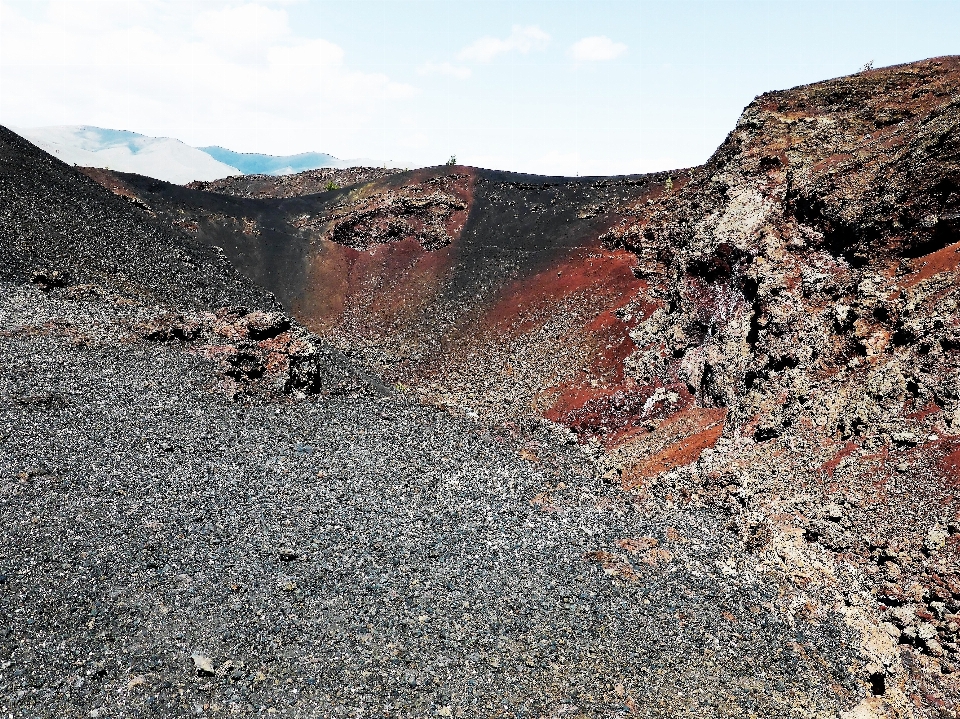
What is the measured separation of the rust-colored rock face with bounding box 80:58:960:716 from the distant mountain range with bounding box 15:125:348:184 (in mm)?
50299

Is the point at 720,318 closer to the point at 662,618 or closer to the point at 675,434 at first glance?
the point at 675,434

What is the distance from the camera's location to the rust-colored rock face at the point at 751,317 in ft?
40.7

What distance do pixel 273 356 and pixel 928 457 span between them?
59.2 feet

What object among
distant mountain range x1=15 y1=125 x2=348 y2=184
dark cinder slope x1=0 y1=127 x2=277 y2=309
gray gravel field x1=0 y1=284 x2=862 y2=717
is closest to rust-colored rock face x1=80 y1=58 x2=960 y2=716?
gray gravel field x1=0 y1=284 x2=862 y2=717

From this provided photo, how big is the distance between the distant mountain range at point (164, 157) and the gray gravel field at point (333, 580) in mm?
65458

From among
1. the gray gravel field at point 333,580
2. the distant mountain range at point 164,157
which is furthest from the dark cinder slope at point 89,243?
the distant mountain range at point 164,157

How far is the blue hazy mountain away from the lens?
85.4 metres

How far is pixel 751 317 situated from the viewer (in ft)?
61.5

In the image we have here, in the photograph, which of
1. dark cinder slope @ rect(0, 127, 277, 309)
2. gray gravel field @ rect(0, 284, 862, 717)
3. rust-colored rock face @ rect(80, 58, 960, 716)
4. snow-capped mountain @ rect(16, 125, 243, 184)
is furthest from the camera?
snow-capped mountain @ rect(16, 125, 243, 184)

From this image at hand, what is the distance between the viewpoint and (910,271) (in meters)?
15.8

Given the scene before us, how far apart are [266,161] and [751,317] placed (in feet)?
279

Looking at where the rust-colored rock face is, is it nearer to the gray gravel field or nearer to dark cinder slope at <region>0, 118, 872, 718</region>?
dark cinder slope at <region>0, 118, 872, 718</region>

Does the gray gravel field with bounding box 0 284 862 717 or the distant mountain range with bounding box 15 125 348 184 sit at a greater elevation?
the distant mountain range with bounding box 15 125 348 184

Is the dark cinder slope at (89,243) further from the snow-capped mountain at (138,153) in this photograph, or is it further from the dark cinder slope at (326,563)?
the snow-capped mountain at (138,153)
